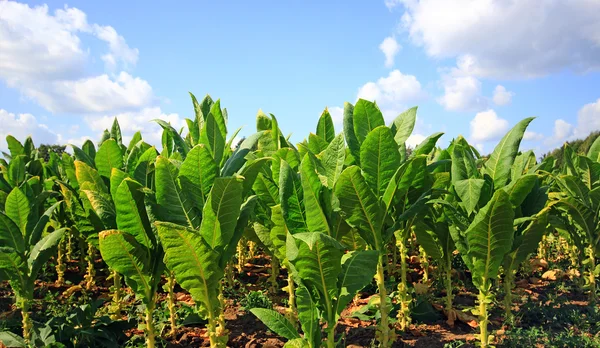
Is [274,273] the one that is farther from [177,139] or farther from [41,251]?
[41,251]

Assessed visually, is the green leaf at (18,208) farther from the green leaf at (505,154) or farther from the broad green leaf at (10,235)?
the green leaf at (505,154)

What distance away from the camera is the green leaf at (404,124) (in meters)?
3.54

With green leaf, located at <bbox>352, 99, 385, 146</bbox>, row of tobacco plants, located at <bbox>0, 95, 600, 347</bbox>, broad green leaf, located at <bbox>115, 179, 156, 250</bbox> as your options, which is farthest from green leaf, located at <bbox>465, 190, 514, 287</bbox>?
broad green leaf, located at <bbox>115, 179, 156, 250</bbox>

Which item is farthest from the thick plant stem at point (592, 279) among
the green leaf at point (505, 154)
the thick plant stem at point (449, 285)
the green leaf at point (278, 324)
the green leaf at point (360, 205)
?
the green leaf at point (278, 324)

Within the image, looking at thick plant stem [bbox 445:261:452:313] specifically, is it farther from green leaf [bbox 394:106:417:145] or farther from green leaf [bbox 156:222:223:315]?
green leaf [bbox 156:222:223:315]

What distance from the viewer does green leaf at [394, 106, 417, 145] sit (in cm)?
354

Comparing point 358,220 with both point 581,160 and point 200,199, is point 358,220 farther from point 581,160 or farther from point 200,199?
point 581,160

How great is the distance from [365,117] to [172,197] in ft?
4.74

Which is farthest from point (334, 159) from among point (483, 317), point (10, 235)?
point (10, 235)

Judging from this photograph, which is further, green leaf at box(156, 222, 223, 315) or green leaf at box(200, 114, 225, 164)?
green leaf at box(200, 114, 225, 164)

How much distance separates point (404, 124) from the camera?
11.8 ft

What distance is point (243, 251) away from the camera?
5.85 m

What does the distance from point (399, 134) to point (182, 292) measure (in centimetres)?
331

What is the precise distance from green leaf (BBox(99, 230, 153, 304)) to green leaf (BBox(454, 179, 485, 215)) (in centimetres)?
221
